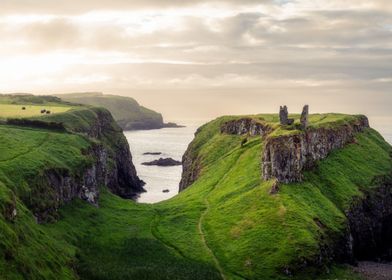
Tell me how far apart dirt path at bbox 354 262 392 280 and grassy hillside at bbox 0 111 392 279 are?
216 inches

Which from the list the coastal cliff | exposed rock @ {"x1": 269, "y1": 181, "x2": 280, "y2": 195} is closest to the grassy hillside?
the coastal cliff

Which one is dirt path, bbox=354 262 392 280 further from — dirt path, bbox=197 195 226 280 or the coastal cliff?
dirt path, bbox=197 195 226 280

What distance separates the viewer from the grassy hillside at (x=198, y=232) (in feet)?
313

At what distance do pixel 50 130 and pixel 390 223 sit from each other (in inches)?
4623

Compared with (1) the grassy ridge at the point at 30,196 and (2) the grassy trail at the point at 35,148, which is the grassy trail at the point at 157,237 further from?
(2) the grassy trail at the point at 35,148

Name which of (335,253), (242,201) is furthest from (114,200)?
(335,253)

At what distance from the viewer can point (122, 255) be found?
11506 cm

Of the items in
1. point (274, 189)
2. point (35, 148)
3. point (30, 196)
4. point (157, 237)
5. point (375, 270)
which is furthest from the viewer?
point (274, 189)

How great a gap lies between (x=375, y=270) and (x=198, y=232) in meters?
46.8

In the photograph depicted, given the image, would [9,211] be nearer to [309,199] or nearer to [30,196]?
[30,196]

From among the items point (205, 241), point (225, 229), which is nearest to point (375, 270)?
→ point (225, 229)

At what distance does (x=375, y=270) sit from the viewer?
129250mm

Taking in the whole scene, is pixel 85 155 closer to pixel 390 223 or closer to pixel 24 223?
pixel 24 223

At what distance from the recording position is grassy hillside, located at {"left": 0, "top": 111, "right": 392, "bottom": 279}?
9544 cm
